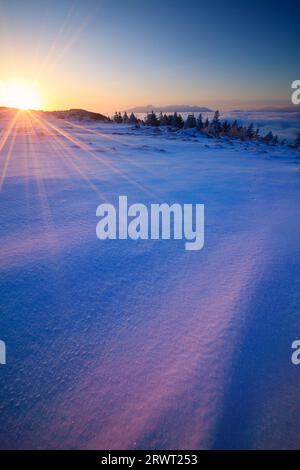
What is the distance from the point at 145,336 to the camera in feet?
4.65

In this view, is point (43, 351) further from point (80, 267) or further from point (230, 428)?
point (230, 428)

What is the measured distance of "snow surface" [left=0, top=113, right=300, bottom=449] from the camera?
108 centimetres

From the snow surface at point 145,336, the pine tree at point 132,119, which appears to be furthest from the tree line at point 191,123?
the snow surface at point 145,336

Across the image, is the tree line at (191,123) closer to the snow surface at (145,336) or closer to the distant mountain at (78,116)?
the distant mountain at (78,116)

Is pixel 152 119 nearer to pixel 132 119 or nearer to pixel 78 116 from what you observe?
pixel 132 119

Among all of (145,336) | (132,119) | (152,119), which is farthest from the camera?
(132,119)

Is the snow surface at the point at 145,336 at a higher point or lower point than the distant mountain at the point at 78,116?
lower

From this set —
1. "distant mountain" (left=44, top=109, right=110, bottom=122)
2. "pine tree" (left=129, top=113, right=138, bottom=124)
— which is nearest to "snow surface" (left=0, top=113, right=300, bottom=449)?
"distant mountain" (left=44, top=109, right=110, bottom=122)

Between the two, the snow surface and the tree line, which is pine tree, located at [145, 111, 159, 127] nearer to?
the tree line

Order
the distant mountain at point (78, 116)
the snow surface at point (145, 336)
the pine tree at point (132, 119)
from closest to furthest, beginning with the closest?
the snow surface at point (145, 336) → the distant mountain at point (78, 116) → the pine tree at point (132, 119)

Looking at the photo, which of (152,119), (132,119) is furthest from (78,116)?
(152,119)

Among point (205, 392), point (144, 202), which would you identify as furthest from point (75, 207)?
point (205, 392)

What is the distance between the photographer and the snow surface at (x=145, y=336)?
1080 millimetres
